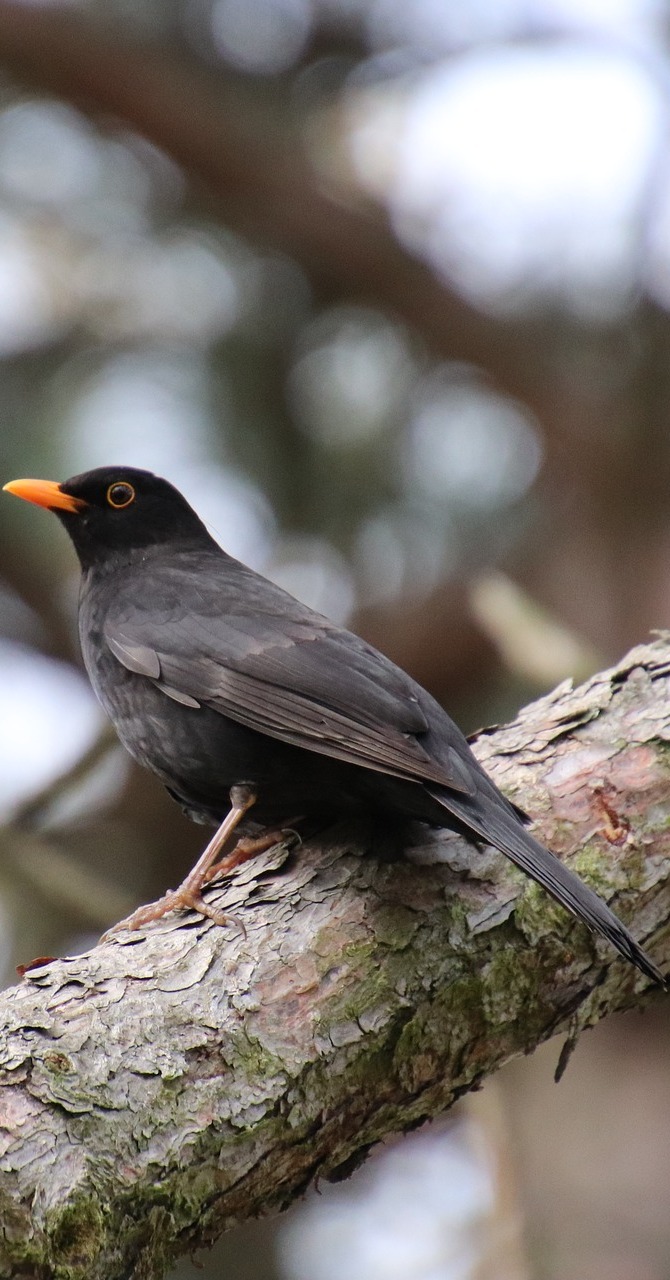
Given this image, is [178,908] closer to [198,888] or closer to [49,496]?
[198,888]

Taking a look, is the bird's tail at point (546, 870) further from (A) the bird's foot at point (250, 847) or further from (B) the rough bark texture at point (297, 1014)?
(A) the bird's foot at point (250, 847)

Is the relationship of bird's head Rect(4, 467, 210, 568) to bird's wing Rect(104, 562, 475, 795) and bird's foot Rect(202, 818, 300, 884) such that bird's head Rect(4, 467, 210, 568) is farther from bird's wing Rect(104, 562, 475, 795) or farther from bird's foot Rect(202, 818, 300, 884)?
bird's foot Rect(202, 818, 300, 884)

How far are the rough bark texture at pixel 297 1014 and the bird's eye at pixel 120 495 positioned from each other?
1.78 metres

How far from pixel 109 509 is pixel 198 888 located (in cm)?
186

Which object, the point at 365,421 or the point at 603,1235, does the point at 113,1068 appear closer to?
the point at 603,1235

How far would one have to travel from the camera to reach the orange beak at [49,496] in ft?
15.9

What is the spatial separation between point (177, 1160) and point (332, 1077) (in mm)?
419

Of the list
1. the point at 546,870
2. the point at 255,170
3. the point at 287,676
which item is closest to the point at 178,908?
the point at 287,676

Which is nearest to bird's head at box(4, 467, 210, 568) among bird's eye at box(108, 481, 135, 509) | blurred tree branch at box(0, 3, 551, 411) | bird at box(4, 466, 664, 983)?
bird's eye at box(108, 481, 135, 509)

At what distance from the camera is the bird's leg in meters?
3.44

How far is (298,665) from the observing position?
12.4 feet

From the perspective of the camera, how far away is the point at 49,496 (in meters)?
4.88

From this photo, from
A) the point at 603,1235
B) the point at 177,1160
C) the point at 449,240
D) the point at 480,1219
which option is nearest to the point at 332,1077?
the point at 177,1160

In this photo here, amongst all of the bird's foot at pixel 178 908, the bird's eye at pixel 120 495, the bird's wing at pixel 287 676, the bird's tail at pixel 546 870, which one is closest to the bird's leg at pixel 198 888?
the bird's foot at pixel 178 908
